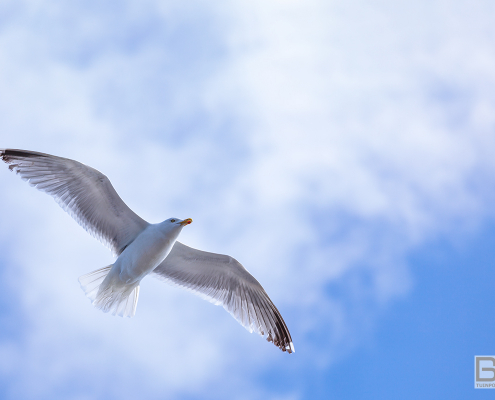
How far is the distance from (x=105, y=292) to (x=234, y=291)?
5.14 ft

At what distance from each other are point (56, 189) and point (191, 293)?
2.02 metres

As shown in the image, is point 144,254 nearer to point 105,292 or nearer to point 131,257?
point 131,257

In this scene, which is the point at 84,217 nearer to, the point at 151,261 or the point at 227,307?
the point at 151,261

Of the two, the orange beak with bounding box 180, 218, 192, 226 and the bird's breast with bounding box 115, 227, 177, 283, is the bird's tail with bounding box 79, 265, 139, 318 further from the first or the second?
the orange beak with bounding box 180, 218, 192, 226

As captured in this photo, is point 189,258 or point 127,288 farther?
point 189,258

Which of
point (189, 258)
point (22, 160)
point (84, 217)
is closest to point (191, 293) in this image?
point (189, 258)

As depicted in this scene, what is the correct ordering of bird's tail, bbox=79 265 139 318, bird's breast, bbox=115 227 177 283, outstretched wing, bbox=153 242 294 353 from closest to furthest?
bird's breast, bbox=115 227 177 283 → bird's tail, bbox=79 265 139 318 → outstretched wing, bbox=153 242 294 353

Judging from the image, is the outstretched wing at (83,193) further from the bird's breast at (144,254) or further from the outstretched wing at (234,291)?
the outstretched wing at (234,291)

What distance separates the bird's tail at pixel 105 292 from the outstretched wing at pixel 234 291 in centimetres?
66

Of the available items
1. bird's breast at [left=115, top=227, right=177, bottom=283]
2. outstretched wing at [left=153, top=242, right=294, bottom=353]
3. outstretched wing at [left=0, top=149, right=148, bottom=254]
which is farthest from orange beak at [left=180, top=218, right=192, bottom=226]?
outstretched wing at [left=153, top=242, right=294, bottom=353]

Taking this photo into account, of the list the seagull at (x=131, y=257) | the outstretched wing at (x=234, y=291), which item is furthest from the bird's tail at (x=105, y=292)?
the outstretched wing at (x=234, y=291)

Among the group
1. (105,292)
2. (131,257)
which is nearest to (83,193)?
(131,257)

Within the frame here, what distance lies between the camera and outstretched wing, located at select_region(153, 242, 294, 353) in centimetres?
766

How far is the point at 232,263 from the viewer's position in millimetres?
7570
